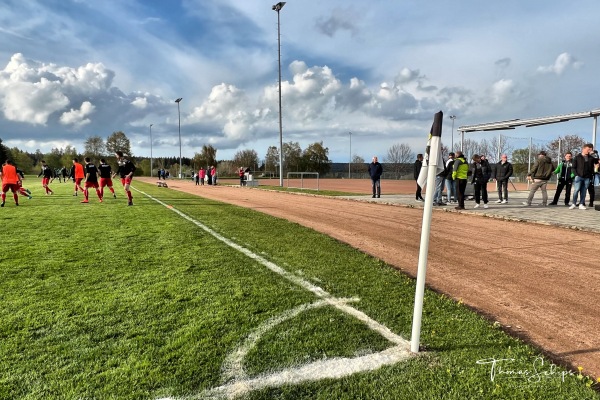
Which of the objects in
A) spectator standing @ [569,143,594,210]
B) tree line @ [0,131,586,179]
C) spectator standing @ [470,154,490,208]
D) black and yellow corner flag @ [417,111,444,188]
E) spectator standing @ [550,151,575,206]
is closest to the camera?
black and yellow corner flag @ [417,111,444,188]

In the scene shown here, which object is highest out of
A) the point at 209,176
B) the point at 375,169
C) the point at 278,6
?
the point at 278,6

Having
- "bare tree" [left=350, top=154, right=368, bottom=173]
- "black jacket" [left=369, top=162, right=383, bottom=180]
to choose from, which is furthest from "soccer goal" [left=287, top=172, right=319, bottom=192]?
"bare tree" [left=350, top=154, right=368, bottom=173]

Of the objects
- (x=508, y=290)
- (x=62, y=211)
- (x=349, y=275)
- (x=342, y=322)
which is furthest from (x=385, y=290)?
(x=62, y=211)

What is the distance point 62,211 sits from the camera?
11688 millimetres

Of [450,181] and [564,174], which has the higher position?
[564,174]

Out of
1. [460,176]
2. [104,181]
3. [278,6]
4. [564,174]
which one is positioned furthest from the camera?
[278,6]

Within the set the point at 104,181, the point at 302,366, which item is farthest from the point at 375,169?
the point at 302,366

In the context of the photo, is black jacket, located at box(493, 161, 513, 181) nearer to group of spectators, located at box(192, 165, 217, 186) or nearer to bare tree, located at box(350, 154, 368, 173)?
group of spectators, located at box(192, 165, 217, 186)

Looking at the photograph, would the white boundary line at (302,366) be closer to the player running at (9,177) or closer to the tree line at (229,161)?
the player running at (9,177)

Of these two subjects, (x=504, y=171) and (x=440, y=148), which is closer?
(x=440, y=148)

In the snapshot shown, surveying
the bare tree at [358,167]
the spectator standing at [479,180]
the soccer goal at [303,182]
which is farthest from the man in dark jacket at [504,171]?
the bare tree at [358,167]

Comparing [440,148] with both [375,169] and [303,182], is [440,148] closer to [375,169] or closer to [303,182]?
[375,169]

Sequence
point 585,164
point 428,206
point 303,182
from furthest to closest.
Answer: point 303,182 < point 585,164 < point 428,206

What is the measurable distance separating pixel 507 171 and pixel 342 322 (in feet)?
45.9
